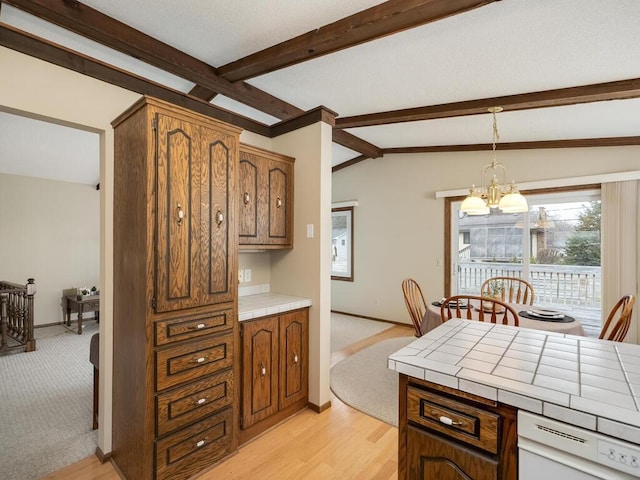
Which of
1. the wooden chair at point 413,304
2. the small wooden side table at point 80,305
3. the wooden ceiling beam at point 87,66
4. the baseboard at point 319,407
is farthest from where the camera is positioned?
the small wooden side table at point 80,305

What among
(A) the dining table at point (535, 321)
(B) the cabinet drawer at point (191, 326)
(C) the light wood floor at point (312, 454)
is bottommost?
(C) the light wood floor at point (312, 454)

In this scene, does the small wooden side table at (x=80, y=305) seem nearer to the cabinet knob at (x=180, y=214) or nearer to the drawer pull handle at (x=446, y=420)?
the cabinet knob at (x=180, y=214)

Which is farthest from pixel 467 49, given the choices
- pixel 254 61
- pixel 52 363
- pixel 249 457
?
pixel 52 363

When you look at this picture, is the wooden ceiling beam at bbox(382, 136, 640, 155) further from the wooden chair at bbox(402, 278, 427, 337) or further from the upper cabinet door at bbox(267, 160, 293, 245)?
the upper cabinet door at bbox(267, 160, 293, 245)

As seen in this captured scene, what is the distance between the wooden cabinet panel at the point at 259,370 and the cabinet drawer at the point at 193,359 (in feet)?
0.63

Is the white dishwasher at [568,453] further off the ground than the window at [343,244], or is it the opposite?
the window at [343,244]

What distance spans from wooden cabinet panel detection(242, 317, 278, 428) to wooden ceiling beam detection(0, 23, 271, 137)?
179 cm

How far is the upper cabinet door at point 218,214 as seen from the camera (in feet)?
6.56

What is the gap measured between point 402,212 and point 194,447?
4.52 metres

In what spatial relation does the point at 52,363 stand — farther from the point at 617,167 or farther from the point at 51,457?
the point at 617,167

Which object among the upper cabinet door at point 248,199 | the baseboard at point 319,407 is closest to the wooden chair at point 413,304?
the baseboard at point 319,407

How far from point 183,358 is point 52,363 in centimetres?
311

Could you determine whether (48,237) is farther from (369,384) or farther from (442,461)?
(442,461)

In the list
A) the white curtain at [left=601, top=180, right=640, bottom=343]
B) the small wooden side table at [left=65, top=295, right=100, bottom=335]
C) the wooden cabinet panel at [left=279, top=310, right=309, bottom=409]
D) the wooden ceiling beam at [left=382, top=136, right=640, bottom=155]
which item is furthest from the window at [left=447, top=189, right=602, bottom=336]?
the small wooden side table at [left=65, top=295, right=100, bottom=335]
